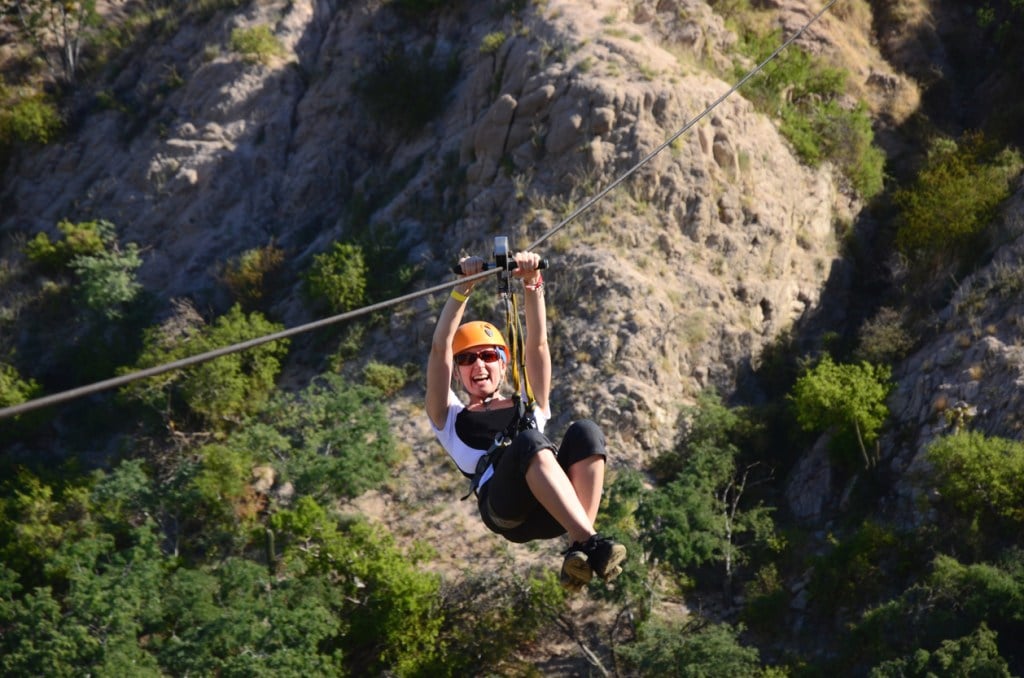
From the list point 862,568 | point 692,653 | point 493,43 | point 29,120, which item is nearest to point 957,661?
point 862,568

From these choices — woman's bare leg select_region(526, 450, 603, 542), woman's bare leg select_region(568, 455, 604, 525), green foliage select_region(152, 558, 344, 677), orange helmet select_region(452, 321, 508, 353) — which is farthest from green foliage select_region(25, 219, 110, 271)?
woman's bare leg select_region(526, 450, 603, 542)

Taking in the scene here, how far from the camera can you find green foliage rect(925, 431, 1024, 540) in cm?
1573

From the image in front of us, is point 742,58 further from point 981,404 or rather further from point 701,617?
point 701,617

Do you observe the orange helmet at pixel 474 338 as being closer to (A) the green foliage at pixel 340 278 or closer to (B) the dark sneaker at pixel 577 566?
(B) the dark sneaker at pixel 577 566

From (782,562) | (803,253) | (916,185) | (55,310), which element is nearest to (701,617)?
(782,562)

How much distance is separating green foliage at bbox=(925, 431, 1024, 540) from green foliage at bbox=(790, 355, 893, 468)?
146 centimetres

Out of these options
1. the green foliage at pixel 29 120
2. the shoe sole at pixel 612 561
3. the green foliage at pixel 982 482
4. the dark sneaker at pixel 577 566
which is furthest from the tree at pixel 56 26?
the shoe sole at pixel 612 561

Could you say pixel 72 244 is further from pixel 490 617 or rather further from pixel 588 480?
pixel 588 480

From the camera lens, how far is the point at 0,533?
19078 millimetres

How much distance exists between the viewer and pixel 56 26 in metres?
29.0

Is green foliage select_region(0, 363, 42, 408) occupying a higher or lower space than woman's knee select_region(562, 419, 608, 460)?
lower

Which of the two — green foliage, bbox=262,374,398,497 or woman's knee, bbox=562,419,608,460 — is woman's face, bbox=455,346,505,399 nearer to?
woman's knee, bbox=562,419,608,460

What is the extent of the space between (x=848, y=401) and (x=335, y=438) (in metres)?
7.73

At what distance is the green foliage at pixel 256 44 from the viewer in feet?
86.4
